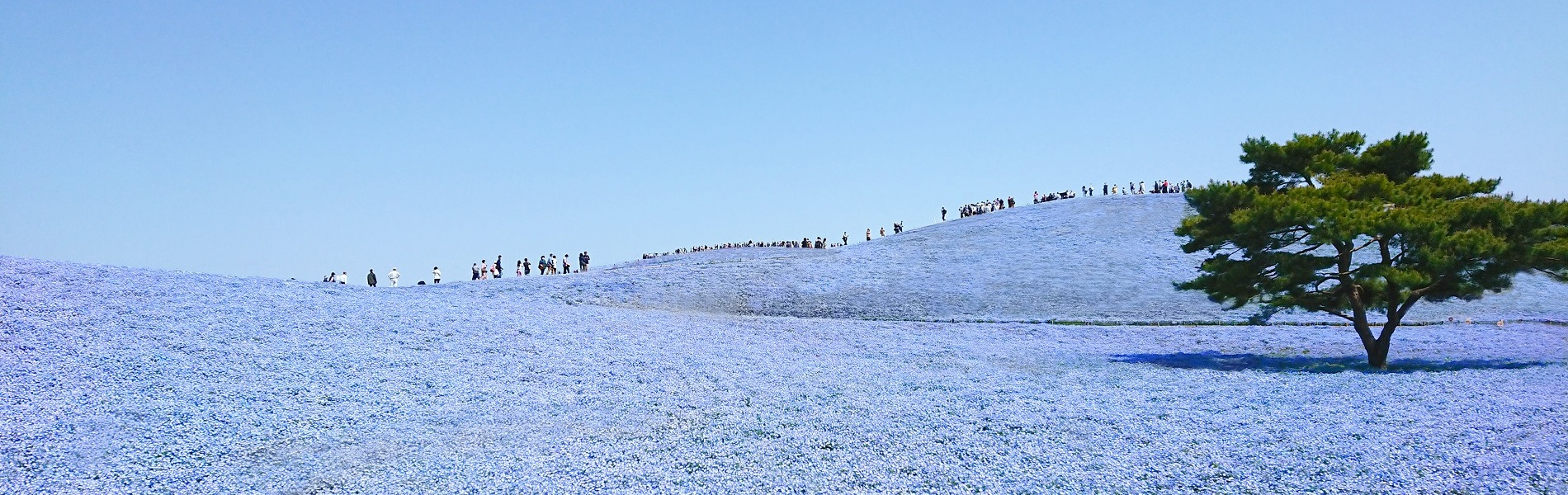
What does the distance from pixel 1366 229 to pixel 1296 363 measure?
3.73 metres

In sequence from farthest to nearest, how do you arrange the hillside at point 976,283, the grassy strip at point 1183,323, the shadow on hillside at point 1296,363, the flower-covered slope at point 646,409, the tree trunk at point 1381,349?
1. the hillside at point 976,283
2. the grassy strip at point 1183,323
3. the tree trunk at point 1381,349
4. the shadow on hillside at point 1296,363
5. the flower-covered slope at point 646,409

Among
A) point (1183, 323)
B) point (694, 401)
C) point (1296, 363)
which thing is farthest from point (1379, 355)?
point (694, 401)

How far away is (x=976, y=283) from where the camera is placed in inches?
1580

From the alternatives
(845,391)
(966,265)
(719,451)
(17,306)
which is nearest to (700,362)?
(845,391)

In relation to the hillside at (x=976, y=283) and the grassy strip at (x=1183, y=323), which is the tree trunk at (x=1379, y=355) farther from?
the hillside at (x=976, y=283)

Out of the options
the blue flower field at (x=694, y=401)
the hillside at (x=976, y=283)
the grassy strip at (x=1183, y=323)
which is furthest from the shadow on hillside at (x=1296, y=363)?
the hillside at (x=976, y=283)

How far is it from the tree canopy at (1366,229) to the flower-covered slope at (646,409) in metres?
1.83

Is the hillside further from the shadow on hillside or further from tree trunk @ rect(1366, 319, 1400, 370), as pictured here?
tree trunk @ rect(1366, 319, 1400, 370)

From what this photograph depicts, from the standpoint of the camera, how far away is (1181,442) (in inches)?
527

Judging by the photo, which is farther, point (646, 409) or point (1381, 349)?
point (1381, 349)

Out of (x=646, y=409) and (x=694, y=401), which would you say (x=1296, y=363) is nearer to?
(x=694, y=401)

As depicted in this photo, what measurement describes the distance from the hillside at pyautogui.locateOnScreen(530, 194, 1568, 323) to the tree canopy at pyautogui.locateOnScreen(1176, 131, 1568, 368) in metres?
9.06

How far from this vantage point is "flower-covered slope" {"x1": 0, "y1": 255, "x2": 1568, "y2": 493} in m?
11.8

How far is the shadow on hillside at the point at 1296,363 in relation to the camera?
21.9 metres
